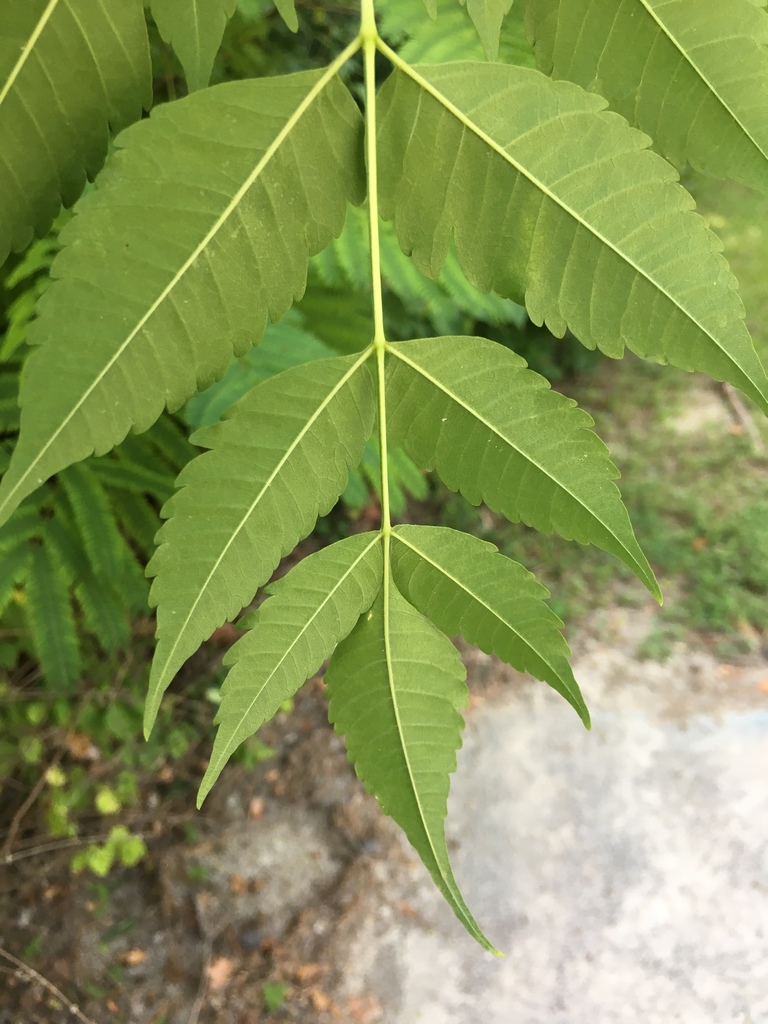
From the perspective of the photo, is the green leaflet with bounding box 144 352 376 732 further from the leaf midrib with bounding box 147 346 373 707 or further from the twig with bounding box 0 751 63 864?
the twig with bounding box 0 751 63 864

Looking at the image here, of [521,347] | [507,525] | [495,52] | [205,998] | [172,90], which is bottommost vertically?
[205,998]

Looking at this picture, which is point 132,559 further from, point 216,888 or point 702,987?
point 702,987

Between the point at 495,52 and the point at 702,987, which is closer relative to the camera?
the point at 495,52

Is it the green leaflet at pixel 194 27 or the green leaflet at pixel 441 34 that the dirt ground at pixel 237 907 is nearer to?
the green leaflet at pixel 441 34

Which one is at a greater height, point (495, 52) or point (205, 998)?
point (495, 52)

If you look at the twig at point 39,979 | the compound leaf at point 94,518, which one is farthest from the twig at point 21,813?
the compound leaf at point 94,518

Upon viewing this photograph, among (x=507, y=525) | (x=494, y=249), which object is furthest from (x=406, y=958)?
(x=494, y=249)

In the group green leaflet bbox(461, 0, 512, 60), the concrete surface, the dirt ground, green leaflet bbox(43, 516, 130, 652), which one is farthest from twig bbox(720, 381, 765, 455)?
green leaflet bbox(461, 0, 512, 60)

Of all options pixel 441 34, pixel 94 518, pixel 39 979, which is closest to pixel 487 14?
pixel 441 34
